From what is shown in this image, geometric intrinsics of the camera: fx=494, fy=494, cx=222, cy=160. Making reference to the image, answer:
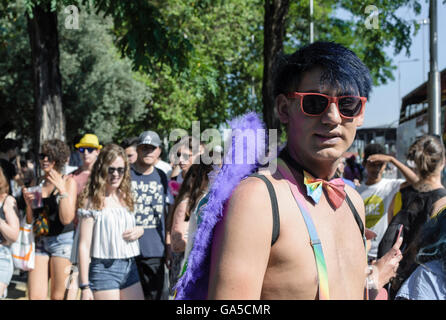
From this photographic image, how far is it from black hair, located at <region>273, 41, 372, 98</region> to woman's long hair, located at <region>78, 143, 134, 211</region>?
308 centimetres

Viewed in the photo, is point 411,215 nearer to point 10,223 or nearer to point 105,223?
point 105,223

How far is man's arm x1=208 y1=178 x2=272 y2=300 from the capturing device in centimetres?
138

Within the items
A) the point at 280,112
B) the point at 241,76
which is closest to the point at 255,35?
the point at 241,76

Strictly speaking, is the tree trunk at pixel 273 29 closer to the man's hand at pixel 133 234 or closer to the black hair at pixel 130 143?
the black hair at pixel 130 143

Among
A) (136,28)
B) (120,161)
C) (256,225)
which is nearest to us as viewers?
(256,225)

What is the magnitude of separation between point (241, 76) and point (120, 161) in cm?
1943

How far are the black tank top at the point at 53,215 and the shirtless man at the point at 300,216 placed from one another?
158 inches

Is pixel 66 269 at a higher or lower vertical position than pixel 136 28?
lower

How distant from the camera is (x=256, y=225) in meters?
1.41

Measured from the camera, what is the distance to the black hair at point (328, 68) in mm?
1670

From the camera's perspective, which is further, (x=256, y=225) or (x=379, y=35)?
(x=379, y=35)

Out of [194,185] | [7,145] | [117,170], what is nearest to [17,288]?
[7,145]

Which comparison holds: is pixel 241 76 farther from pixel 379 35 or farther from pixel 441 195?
pixel 441 195

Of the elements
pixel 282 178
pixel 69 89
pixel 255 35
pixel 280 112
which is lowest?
pixel 282 178
